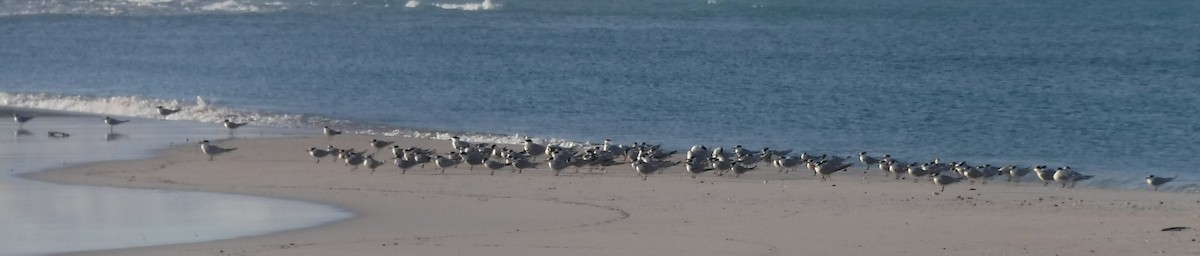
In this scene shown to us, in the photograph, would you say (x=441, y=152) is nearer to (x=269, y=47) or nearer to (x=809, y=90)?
(x=809, y=90)

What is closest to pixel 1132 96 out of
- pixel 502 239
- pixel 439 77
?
pixel 439 77

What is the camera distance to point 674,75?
43.8m

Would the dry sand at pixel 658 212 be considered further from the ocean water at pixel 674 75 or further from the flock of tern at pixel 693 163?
the ocean water at pixel 674 75

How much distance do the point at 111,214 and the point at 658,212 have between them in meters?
5.47

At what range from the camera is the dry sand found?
1600 centimetres

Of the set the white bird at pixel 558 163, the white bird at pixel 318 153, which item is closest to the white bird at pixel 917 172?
the white bird at pixel 558 163

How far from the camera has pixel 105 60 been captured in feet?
152

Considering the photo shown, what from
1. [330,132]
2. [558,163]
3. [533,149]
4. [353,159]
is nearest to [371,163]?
[353,159]

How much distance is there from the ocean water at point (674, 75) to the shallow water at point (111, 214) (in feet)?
28.0

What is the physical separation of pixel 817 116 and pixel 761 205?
14025 mm

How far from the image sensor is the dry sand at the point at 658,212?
16.0m

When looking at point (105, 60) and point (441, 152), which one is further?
point (105, 60)

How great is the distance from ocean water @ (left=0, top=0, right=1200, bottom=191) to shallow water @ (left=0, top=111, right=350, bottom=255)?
335 inches

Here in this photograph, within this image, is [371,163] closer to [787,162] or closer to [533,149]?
[533,149]
